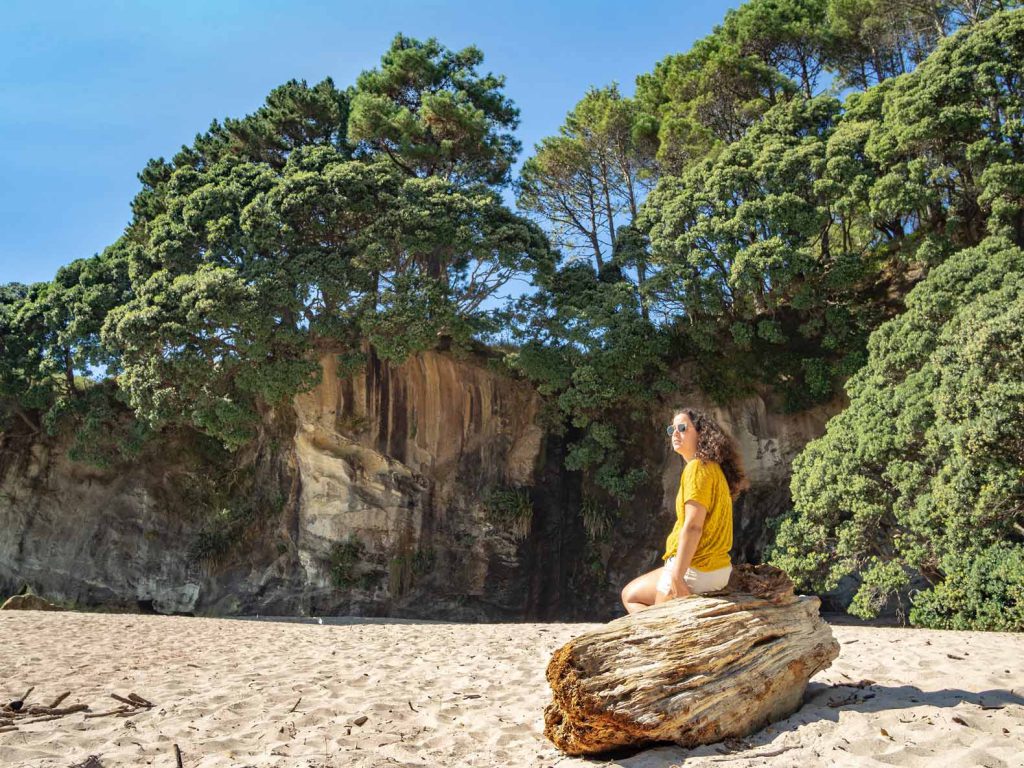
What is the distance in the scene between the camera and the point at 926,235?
15.9 metres

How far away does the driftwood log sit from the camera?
4.39 m

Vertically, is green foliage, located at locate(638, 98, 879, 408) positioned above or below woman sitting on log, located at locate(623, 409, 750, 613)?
above

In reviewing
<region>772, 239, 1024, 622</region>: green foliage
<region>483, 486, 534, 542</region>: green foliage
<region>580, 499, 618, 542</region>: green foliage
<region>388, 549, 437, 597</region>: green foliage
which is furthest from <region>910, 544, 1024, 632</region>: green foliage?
<region>388, 549, 437, 597</region>: green foliage

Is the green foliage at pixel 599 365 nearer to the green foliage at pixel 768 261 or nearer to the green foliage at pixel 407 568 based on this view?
the green foliage at pixel 768 261

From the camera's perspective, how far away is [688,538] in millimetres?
4547

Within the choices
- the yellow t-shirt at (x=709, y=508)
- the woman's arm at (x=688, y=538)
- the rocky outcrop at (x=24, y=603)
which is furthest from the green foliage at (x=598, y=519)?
the woman's arm at (x=688, y=538)

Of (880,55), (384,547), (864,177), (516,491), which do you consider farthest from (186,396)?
(880,55)

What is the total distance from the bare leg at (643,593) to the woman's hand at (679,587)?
0.82 ft

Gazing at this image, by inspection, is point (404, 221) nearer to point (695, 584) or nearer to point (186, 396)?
point (186, 396)

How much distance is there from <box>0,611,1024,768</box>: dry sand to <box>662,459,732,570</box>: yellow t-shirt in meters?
1.05

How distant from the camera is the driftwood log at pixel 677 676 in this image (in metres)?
4.39

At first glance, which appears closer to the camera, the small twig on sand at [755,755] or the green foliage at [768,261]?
the small twig on sand at [755,755]

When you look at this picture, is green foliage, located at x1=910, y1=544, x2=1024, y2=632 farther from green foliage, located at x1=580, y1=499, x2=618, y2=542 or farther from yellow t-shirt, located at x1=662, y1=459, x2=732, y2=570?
green foliage, located at x1=580, y1=499, x2=618, y2=542

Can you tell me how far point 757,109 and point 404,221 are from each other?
10.5 metres
